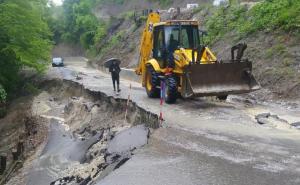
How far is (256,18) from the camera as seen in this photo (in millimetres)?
27578

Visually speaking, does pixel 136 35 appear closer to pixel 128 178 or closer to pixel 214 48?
pixel 214 48

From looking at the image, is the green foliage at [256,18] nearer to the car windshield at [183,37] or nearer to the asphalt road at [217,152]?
the car windshield at [183,37]

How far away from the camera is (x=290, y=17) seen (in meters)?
24.3

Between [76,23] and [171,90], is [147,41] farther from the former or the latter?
[76,23]

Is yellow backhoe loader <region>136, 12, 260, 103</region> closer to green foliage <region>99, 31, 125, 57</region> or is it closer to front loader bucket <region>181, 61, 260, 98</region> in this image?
front loader bucket <region>181, 61, 260, 98</region>

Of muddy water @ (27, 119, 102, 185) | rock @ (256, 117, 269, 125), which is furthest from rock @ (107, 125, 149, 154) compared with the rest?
rock @ (256, 117, 269, 125)

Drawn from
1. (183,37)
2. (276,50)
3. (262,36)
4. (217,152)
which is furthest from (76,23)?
(217,152)

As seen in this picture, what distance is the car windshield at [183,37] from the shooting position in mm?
19438

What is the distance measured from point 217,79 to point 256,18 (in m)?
11.2

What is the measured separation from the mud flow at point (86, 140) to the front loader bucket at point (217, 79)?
6.07 ft

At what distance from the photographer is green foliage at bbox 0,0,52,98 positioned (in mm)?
35688

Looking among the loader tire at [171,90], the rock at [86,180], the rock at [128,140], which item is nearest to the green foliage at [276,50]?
the loader tire at [171,90]

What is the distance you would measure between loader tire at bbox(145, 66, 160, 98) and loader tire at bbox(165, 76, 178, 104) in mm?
1485

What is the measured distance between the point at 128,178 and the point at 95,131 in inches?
403
